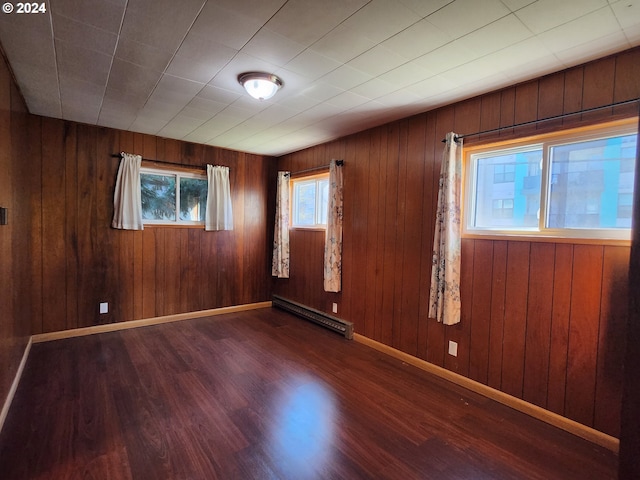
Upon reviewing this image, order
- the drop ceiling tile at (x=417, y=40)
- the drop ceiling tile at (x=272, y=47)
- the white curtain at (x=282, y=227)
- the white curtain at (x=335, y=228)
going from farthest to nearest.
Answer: the white curtain at (x=282, y=227), the white curtain at (x=335, y=228), the drop ceiling tile at (x=272, y=47), the drop ceiling tile at (x=417, y=40)

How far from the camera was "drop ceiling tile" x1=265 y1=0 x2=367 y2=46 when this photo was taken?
5.05 ft

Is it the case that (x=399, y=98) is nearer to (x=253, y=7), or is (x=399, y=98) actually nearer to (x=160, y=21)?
(x=253, y=7)

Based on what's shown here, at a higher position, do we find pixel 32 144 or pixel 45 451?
pixel 32 144

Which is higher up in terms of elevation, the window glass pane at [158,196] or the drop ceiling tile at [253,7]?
the drop ceiling tile at [253,7]

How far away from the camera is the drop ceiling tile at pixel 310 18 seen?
5.05 feet

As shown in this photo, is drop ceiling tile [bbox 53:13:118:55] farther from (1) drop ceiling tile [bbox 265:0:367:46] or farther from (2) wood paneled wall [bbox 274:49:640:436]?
(2) wood paneled wall [bbox 274:49:640:436]

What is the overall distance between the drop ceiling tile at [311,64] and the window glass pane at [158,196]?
2805 millimetres

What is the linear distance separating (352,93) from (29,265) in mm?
3601

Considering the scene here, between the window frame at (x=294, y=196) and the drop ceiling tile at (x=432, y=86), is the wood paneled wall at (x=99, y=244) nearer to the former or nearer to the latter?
the window frame at (x=294, y=196)

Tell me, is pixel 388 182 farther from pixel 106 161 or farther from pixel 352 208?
pixel 106 161

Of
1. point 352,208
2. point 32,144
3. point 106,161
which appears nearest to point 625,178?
point 352,208

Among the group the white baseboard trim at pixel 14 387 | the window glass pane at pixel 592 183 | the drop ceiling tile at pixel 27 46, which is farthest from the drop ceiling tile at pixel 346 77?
the white baseboard trim at pixel 14 387

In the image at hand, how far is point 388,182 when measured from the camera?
131 inches

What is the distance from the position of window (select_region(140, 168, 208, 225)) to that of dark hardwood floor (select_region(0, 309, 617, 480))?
178 centimetres
